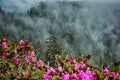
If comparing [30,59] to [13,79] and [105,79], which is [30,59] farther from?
[105,79]

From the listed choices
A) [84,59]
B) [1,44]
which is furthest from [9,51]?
[84,59]

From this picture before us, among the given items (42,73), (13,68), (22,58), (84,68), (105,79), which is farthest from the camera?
(22,58)

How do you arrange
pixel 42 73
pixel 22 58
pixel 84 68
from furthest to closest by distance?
pixel 22 58, pixel 84 68, pixel 42 73

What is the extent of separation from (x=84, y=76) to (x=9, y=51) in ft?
7.89

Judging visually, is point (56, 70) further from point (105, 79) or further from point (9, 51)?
point (9, 51)

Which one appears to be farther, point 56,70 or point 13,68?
point 13,68

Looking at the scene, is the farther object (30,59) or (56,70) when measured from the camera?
(30,59)

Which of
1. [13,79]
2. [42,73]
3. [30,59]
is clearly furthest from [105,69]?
[30,59]

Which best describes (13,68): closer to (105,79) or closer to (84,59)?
(84,59)

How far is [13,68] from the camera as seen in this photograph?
537 centimetres

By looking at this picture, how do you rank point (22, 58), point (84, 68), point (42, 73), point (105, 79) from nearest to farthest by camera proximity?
point (105, 79) → point (42, 73) → point (84, 68) → point (22, 58)

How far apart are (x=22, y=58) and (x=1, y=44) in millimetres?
437

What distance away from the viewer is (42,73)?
453cm

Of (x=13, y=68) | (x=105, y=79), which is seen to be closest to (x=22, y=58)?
(x=13, y=68)
